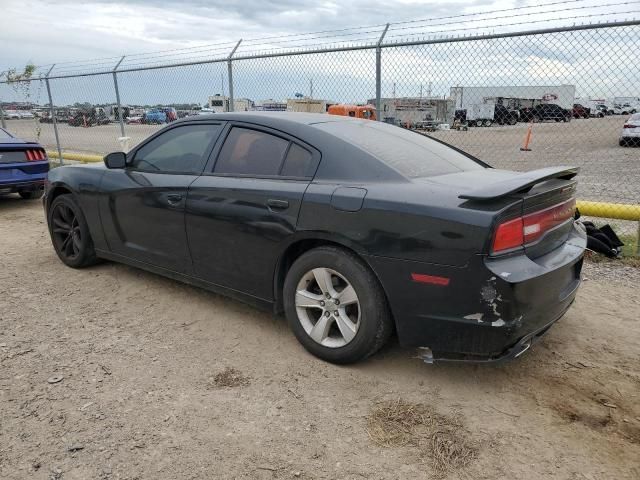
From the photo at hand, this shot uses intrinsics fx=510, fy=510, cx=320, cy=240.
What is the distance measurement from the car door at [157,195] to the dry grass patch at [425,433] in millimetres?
1921

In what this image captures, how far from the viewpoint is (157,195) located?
156 inches

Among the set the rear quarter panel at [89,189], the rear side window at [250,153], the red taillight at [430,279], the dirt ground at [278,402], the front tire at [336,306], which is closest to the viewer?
the dirt ground at [278,402]

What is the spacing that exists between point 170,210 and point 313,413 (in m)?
1.96

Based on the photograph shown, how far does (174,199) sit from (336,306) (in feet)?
5.19

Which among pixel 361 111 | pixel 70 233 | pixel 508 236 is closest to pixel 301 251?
pixel 508 236

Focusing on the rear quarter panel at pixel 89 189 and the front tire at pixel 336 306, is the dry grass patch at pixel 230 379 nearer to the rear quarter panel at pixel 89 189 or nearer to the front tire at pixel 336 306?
the front tire at pixel 336 306

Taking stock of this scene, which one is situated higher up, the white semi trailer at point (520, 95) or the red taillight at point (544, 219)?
the white semi trailer at point (520, 95)

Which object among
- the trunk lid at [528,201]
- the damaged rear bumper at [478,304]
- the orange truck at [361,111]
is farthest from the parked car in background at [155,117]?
the damaged rear bumper at [478,304]

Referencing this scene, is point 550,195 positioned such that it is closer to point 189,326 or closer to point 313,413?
point 313,413

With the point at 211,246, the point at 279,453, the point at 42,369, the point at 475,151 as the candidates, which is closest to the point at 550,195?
the point at 279,453

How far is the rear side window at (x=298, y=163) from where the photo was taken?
3.23m

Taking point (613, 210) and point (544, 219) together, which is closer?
point (544, 219)

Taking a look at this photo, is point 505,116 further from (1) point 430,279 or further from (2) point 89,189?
(1) point 430,279

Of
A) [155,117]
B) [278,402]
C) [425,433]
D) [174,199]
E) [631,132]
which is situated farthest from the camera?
[631,132]
